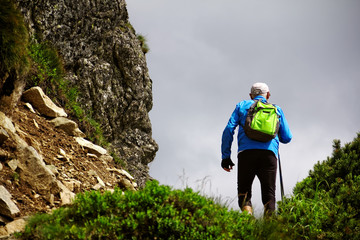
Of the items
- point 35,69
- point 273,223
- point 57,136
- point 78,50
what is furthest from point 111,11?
point 273,223

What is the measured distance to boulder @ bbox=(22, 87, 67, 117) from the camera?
29.1 feet

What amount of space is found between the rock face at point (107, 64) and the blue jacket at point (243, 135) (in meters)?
7.46

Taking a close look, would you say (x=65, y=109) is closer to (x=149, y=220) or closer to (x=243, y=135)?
(x=243, y=135)

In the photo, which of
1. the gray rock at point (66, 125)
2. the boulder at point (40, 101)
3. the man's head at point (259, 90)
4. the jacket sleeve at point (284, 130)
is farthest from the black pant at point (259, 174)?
the boulder at point (40, 101)

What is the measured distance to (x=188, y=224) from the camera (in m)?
3.71

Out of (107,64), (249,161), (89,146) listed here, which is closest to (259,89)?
(249,161)

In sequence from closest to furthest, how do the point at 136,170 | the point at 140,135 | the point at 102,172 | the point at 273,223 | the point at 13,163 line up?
the point at 273,223, the point at 13,163, the point at 102,172, the point at 136,170, the point at 140,135

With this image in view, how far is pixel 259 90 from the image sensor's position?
247 inches

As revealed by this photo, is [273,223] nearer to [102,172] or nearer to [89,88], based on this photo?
[102,172]

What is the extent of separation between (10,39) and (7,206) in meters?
3.22

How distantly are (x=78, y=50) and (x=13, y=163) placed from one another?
7399 millimetres

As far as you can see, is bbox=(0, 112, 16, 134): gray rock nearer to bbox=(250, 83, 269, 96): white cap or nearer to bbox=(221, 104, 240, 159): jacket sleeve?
bbox=(221, 104, 240, 159): jacket sleeve

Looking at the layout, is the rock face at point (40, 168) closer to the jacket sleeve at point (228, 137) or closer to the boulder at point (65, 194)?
the boulder at point (65, 194)

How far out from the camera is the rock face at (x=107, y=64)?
11558 millimetres
